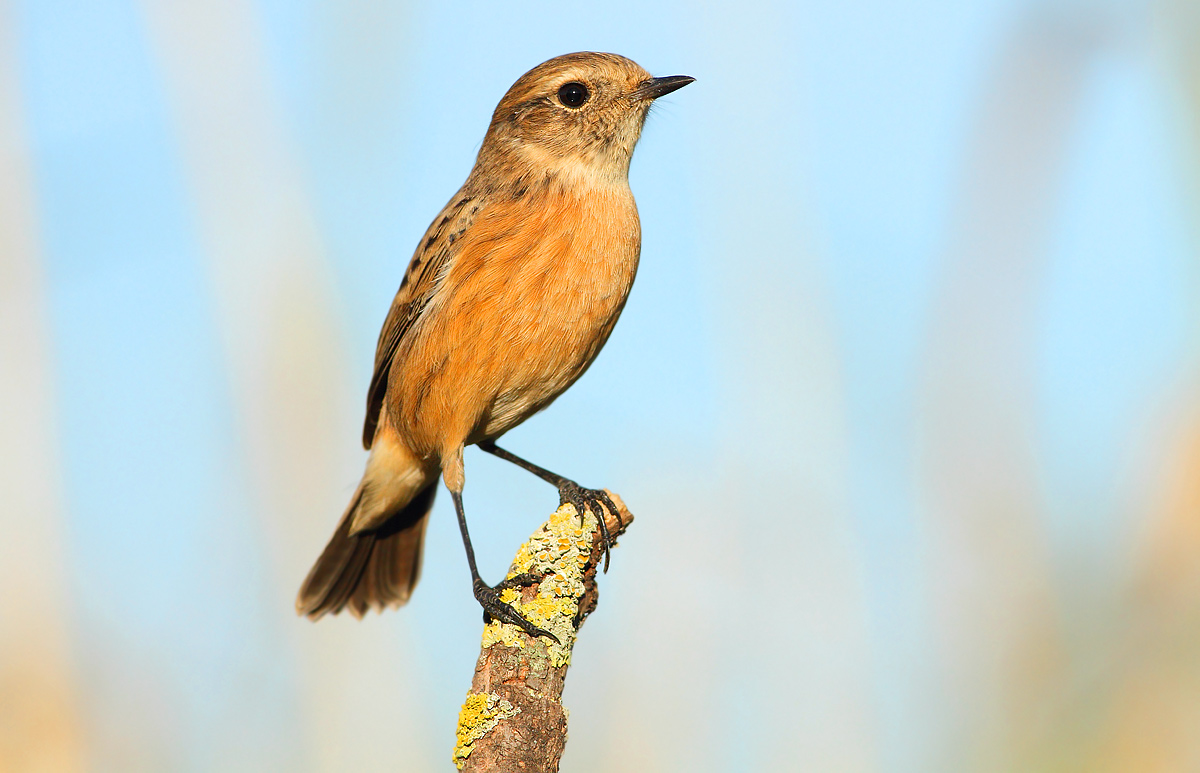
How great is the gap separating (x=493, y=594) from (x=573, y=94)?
2.59 metres

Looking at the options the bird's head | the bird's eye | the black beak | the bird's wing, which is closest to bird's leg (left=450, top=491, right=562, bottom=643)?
the bird's wing

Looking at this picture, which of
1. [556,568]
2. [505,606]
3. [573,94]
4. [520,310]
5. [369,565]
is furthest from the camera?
[369,565]

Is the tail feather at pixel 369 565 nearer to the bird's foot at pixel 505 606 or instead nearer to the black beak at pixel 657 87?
the bird's foot at pixel 505 606

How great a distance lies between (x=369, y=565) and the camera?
5863 mm

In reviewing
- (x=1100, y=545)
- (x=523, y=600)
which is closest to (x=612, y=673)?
(x=523, y=600)

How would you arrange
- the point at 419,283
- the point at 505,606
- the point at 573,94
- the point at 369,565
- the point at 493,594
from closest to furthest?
the point at 505,606 < the point at 493,594 < the point at 419,283 < the point at 573,94 < the point at 369,565

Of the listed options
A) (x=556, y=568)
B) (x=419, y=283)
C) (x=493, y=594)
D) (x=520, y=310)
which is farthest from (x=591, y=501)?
(x=419, y=283)

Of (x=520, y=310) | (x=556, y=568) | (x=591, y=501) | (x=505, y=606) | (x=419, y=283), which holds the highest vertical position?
(x=419, y=283)

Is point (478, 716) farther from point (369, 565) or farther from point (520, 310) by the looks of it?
point (369, 565)

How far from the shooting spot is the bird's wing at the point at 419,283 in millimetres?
4914

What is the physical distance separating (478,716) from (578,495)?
1813 millimetres

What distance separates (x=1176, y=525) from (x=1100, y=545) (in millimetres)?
487

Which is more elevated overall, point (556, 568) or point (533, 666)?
point (556, 568)

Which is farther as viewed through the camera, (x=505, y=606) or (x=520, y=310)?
(x=520, y=310)
